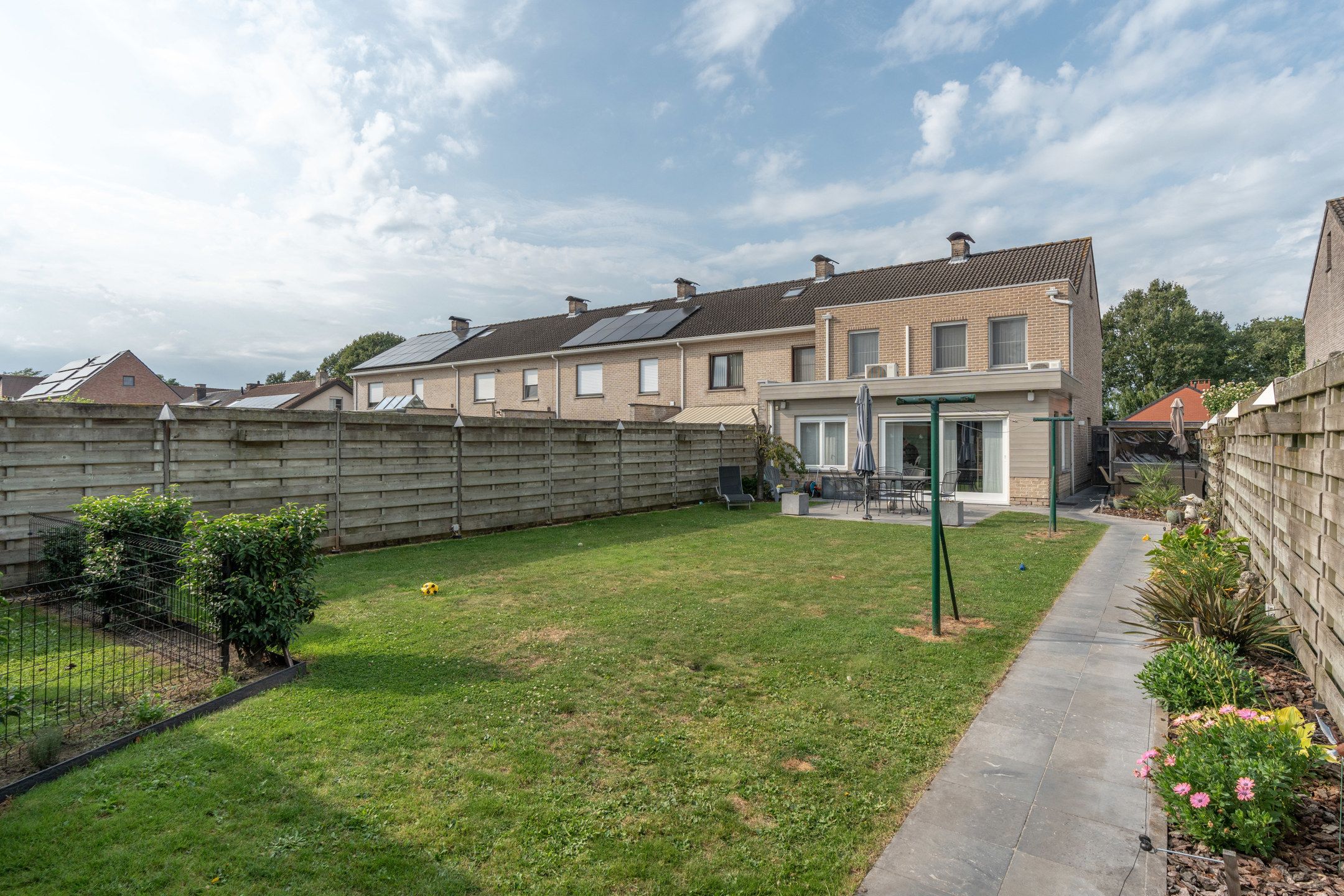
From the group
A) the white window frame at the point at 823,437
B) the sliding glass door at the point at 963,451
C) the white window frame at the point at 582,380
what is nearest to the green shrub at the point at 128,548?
the sliding glass door at the point at 963,451

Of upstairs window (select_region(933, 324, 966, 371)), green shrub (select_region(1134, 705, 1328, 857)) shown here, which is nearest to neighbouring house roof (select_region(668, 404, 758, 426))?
upstairs window (select_region(933, 324, 966, 371))

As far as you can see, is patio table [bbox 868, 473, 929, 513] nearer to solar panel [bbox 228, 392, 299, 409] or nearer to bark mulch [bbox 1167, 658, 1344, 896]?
bark mulch [bbox 1167, 658, 1344, 896]

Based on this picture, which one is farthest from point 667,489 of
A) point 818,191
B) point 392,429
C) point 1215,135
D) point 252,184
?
point 1215,135

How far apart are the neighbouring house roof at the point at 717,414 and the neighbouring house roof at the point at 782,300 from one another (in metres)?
3.18

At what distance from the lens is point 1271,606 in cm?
564

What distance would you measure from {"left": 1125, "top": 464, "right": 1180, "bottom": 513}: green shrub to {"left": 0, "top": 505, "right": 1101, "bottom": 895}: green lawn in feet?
37.8

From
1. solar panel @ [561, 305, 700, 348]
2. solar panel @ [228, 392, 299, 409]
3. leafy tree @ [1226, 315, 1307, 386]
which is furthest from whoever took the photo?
solar panel @ [228, 392, 299, 409]

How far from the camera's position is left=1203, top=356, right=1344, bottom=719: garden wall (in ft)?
11.5

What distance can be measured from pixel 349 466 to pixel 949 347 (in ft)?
62.5

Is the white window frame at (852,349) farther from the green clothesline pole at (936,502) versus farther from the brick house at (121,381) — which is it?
the brick house at (121,381)

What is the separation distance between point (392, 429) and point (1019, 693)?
34.1ft

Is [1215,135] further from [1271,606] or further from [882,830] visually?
[882,830]

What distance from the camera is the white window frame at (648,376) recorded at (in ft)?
95.8

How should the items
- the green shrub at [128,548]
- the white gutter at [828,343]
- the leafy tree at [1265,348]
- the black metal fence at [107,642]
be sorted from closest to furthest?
1. the black metal fence at [107,642]
2. the green shrub at [128,548]
3. the white gutter at [828,343]
4. the leafy tree at [1265,348]
